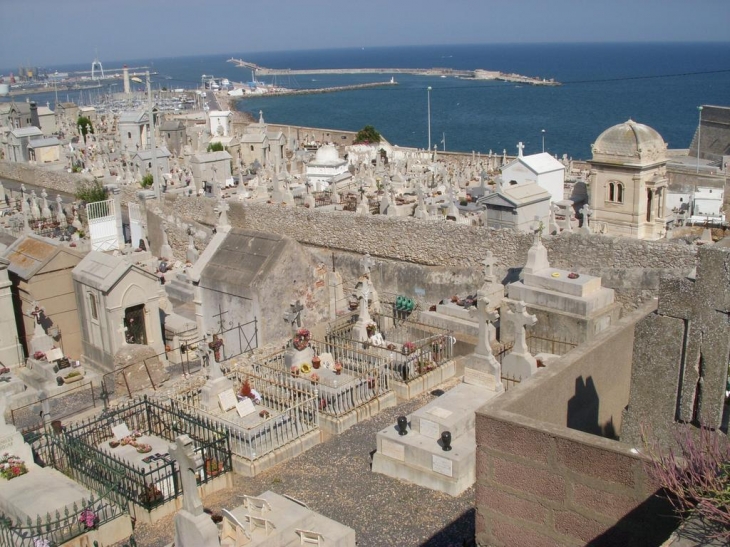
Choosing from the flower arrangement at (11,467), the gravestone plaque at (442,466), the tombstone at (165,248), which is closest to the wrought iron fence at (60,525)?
the flower arrangement at (11,467)

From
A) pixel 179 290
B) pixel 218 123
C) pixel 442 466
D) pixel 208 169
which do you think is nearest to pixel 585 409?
A: pixel 442 466

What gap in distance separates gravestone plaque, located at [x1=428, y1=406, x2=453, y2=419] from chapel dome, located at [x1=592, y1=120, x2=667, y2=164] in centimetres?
1386

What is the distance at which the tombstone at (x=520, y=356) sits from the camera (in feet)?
43.2

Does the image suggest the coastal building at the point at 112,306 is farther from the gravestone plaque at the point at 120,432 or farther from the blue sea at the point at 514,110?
the blue sea at the point at 514,110

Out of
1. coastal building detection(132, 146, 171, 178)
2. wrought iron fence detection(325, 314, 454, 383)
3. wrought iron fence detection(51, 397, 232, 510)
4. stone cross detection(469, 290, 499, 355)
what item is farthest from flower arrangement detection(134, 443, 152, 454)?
coastal building detection(132, 146, 171, 178)

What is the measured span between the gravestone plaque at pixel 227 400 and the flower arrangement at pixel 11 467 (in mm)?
2986

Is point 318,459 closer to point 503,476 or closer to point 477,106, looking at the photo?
point 503,476

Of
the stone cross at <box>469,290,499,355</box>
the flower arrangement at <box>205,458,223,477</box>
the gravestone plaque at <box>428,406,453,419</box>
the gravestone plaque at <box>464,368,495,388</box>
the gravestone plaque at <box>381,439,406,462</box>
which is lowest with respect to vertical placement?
the flower arrangement at <box>205,458,223,477</box>

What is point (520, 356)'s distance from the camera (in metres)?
13.2

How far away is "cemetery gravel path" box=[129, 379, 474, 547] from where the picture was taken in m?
9.26

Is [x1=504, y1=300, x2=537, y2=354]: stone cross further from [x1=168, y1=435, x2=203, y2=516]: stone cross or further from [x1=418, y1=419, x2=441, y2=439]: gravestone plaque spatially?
[x1=168, y1=435, x2=203, y2=516]: stone cross

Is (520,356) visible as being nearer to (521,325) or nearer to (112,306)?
(521,325)

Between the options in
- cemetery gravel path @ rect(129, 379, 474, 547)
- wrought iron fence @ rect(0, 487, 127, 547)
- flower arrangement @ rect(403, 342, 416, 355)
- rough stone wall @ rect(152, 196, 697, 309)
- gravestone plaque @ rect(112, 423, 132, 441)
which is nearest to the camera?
wrought iron fence @ rect(0, 487, 127, 547)

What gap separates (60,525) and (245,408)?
11.8 feet
